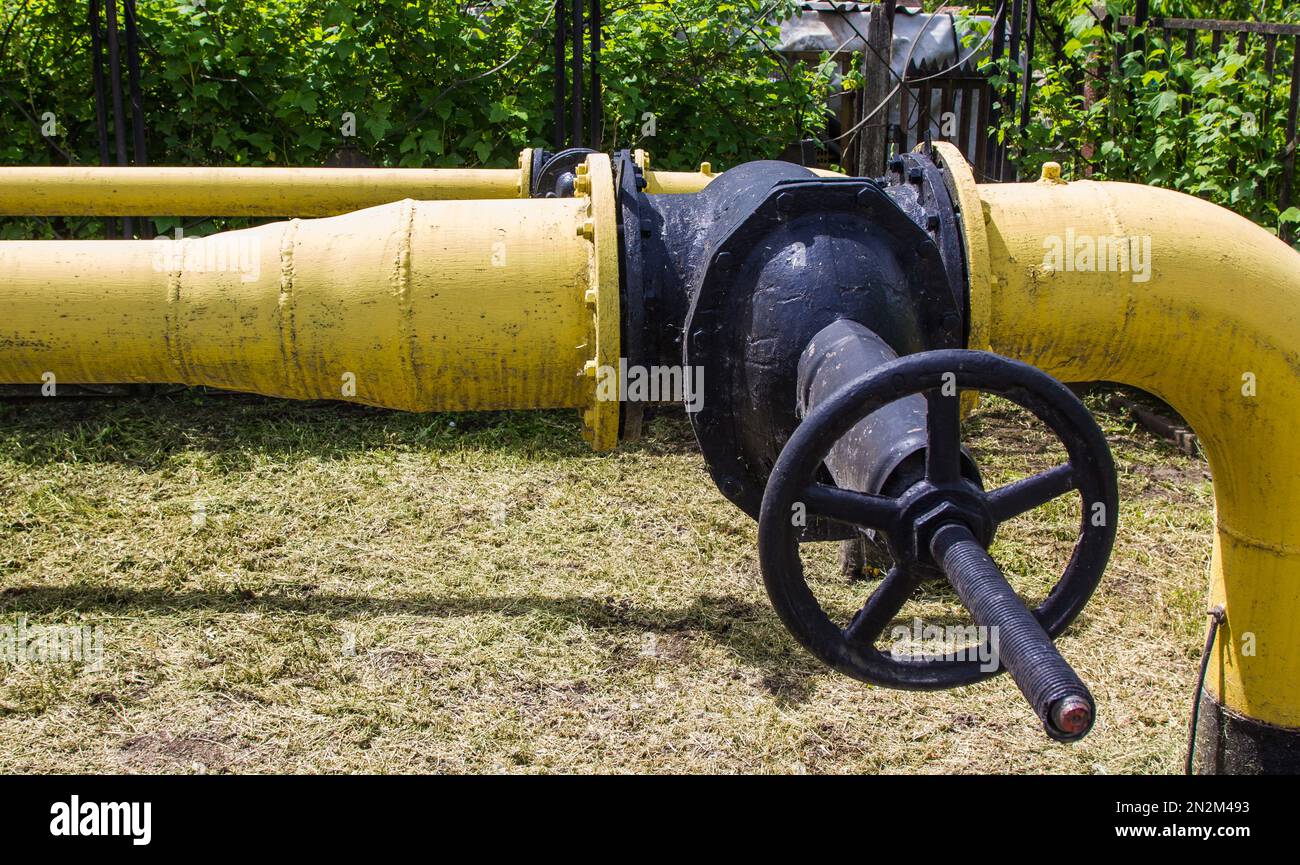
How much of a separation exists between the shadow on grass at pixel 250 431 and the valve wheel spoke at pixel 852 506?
3492 millimetres

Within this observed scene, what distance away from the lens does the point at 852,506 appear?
128cm

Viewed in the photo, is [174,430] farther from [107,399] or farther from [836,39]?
[836,39]

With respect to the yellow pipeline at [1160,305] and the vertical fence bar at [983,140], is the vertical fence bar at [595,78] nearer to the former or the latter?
the vertical fence bar at [983,140]

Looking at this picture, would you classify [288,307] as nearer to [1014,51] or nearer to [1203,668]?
[1203,668]

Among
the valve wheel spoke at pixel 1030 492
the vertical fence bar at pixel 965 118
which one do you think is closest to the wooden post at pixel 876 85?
the vertical fence bar at pixel 965 118

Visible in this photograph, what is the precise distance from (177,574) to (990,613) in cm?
315

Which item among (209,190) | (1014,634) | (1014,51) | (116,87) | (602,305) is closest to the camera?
(1014,634)

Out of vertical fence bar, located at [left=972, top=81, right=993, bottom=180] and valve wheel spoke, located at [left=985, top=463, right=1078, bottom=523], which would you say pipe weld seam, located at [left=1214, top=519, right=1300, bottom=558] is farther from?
vertical fence bar, located at [left=972, top=81, right=993, bottom=180]

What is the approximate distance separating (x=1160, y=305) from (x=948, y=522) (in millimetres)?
887

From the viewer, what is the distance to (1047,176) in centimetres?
210

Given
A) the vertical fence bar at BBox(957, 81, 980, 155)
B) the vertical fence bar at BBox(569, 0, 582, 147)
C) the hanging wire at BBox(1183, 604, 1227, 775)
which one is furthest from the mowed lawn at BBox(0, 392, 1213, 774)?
the vertical fence bar at BBox(957, 81, 980, 155)

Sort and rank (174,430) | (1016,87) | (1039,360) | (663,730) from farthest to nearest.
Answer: (1016,87), (174,430), (663,730), (1039,360)

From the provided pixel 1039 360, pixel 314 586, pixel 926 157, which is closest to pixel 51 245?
pixel 926 157

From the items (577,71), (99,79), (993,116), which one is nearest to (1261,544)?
(577,71)
